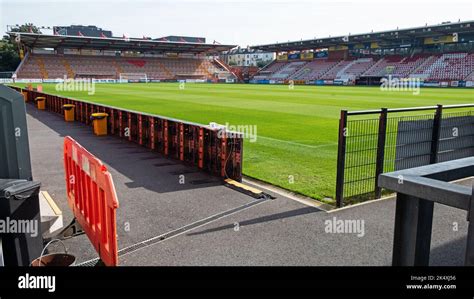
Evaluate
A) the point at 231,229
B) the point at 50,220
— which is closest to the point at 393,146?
the point at 231,229

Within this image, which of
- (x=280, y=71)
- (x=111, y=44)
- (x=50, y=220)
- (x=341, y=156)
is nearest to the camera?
(x=50, y=220)

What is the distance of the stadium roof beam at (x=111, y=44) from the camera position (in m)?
75.6

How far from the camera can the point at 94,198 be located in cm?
506

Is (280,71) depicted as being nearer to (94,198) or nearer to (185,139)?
(185,139)

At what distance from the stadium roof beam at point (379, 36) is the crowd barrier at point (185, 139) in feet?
194

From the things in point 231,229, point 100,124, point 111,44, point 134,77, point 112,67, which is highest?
point 111,44

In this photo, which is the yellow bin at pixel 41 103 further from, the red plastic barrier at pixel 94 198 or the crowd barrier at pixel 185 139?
the red plastic barrier at pixel 94 198

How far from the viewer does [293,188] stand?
8.24 metres

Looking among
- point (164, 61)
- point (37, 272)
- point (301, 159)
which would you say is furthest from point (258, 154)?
point (164, 61)

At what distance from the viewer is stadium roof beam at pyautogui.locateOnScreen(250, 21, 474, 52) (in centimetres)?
6028

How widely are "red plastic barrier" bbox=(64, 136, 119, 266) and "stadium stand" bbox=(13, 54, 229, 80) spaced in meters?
81.4

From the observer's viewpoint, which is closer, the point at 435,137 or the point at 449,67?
the point at 435,137

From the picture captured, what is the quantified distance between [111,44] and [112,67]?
5.76 m

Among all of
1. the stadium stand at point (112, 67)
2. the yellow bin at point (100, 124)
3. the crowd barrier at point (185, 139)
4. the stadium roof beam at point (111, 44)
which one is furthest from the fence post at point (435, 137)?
the stadium stand at point (112, 67)
